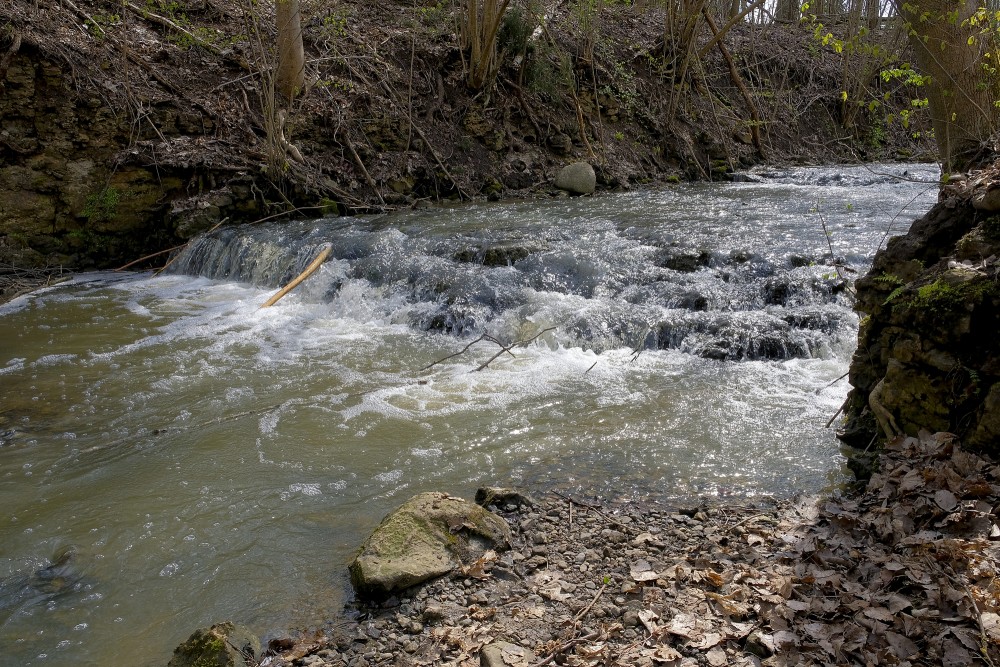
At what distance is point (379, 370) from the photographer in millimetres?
6465

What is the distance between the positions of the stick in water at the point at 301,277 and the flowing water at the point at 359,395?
0.54 ft

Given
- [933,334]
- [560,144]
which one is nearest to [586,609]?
[933,334]

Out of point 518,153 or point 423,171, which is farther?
point 518,153

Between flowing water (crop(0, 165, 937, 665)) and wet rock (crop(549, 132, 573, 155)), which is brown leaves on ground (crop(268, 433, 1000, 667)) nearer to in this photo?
flowing water (crop(0, 165, 937, 665))

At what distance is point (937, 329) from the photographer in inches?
144

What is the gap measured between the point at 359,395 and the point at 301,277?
403 cm

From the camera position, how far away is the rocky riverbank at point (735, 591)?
98.3 inches

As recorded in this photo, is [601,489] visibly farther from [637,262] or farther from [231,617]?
[637,262]

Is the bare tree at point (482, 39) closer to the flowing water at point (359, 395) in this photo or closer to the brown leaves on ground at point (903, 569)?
the flowing water at point (359, 395)

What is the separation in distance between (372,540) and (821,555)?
2.10 metres

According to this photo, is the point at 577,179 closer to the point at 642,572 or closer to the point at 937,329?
the point at 937,329

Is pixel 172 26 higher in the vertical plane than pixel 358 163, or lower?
higher

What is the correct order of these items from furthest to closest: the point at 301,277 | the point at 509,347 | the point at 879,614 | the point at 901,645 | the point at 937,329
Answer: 1. the point at 301,277
2. the point at 509,347
3. the point at 937,329
4. the point at 879,614
5. the point at 901,645

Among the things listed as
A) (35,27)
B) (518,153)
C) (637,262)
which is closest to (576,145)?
(518,153)
